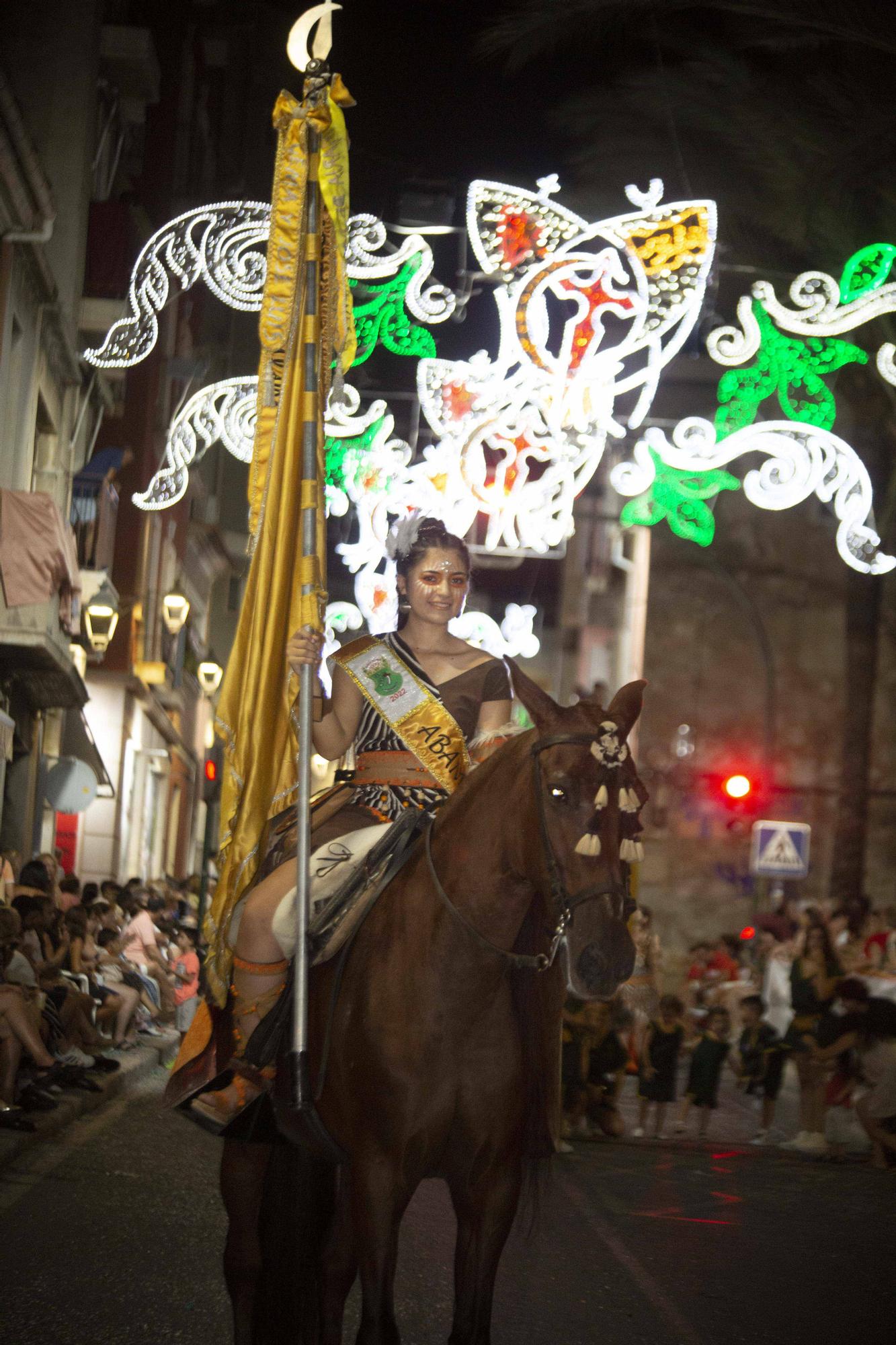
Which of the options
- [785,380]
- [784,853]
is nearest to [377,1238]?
[785,380]

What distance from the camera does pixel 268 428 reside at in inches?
256

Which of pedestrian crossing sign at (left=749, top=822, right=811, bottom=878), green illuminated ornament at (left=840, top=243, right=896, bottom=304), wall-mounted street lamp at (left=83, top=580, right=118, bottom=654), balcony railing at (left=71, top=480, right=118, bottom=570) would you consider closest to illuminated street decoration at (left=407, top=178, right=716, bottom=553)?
green illuminated ornament at (left=840, top=243, right=896, bottom=304)

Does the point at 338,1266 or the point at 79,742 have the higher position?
the point at 79,742

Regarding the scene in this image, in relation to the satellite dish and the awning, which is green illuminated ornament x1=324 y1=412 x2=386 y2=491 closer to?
the satellite dish

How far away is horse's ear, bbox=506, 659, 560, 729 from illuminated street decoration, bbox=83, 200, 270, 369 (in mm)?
6485

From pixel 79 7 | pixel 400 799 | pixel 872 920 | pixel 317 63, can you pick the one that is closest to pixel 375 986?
pixel 400 799

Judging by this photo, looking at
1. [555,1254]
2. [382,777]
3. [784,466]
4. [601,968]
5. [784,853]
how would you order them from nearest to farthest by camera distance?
[601,968], [382,777], [555,1254], [784,466], [784,853]

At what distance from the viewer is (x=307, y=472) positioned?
20.5 feet

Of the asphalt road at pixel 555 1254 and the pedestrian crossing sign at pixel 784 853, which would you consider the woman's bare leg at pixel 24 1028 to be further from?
the pedestrian crossing sign at pixel 784 853

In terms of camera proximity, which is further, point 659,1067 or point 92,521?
point 92,521

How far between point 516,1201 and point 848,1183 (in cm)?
825

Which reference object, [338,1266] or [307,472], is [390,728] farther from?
[338,1266]

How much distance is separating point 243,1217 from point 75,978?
11067 mm

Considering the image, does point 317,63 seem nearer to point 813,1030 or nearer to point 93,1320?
point 93,1320
